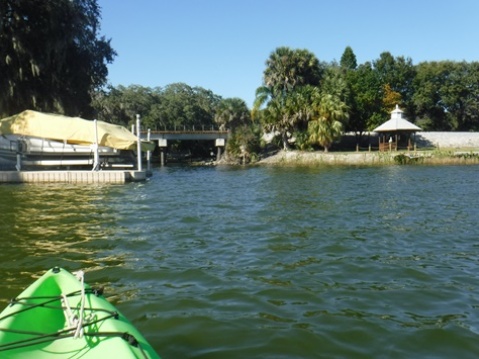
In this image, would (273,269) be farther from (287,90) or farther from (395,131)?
(287,90)

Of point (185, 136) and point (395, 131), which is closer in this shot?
point (395, 131)

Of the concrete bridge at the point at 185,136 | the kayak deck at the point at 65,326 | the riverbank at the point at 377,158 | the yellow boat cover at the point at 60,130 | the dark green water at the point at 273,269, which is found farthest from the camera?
the concrete bridge at the point at 185,136

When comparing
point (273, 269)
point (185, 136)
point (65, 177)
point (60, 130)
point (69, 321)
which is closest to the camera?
point (69, 321)

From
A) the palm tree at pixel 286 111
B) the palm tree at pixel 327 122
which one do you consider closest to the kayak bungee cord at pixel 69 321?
the palm tree at pixel 327 122

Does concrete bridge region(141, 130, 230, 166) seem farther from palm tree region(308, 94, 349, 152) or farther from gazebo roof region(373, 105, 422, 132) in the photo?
gazebo roof region(373, 105, 422, 132)

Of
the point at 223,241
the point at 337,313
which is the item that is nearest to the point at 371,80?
the point at 223,241

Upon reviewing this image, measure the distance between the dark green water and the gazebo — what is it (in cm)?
3629

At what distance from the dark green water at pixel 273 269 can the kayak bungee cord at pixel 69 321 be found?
1090mm

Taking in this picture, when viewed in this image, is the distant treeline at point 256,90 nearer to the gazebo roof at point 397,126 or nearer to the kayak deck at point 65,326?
the gazebo roof at point 397,126

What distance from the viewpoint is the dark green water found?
555 centimetres

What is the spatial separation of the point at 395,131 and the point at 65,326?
5401 cm

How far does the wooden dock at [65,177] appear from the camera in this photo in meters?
25.0

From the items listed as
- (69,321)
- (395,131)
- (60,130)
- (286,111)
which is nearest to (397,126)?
(395,131)

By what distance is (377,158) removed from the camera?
4741cm
